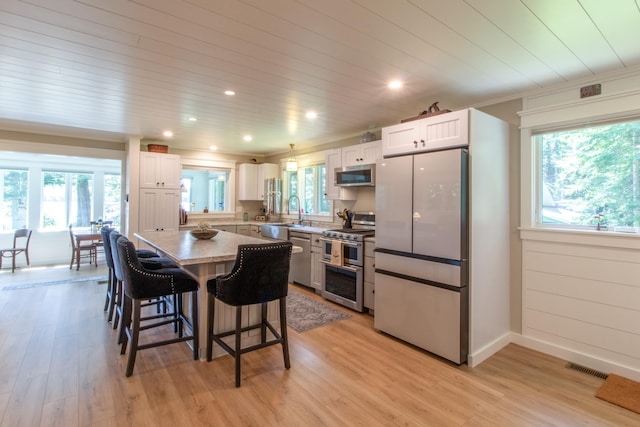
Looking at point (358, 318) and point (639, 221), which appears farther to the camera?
point (358, 318)

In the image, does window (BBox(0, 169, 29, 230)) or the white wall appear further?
window (BBox(0, 169, 29, 230))

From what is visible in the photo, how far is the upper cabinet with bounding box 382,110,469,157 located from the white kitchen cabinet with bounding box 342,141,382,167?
94 centimetres

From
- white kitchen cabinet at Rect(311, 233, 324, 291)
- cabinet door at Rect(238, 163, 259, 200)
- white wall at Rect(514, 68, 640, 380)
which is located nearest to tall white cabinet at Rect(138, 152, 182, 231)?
cabinet door at Rect(238, 163, 259, 200)

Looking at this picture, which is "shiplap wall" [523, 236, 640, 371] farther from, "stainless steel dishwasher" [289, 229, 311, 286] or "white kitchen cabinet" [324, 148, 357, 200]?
"stainless steel dishwasher" [289, 229, 311, 286]

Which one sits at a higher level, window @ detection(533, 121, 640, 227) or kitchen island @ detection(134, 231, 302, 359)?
window @ detection(533, 121, 640, 227)

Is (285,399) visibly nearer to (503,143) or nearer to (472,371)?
(472,371)

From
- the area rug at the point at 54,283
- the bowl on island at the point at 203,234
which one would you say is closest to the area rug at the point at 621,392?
the bowl on island at the point at 203,234

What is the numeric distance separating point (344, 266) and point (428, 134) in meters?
1.95

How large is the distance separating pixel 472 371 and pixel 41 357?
3587 millimetres

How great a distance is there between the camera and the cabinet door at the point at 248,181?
6.65 metres

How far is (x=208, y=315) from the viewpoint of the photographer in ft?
8.63

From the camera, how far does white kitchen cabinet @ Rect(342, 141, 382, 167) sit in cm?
423

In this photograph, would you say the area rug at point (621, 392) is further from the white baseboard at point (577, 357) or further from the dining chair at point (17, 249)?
the dining chair at point (17, 249)

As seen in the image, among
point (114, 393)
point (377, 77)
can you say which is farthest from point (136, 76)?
point (114, 393)
